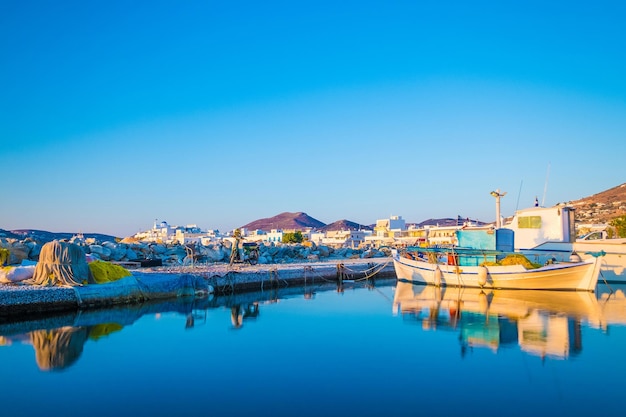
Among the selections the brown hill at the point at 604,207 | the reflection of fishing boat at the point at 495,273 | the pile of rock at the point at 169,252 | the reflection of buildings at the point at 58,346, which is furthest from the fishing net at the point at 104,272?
the brown hill at the point at 604,207

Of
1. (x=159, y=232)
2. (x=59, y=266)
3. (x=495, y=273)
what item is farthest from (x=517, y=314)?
(x=159, y=232)

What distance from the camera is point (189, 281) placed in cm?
2012

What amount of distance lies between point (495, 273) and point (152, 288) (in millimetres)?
14727

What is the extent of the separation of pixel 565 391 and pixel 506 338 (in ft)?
13.5

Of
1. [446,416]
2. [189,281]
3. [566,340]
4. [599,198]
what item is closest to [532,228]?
[566,340]

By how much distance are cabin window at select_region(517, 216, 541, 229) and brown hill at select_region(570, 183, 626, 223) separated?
3828cm

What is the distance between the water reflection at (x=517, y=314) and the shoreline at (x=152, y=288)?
263 inches

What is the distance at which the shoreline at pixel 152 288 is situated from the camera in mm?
15023

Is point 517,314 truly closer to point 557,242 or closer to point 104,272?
point 557,242

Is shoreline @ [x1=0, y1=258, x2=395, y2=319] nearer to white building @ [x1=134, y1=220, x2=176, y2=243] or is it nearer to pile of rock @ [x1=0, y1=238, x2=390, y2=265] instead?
pile of rock @ [x1=0, y1=238, x2=390, y2=265]

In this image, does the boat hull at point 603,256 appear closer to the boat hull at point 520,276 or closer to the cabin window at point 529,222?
the cabin window at point 529,222

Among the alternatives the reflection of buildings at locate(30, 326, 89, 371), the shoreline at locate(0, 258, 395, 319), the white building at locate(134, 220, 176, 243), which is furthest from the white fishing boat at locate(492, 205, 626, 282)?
the white building at locate(134, 220, 176, 243)

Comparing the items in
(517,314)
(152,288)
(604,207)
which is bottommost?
(517,314)

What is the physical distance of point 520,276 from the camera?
20.5 m
